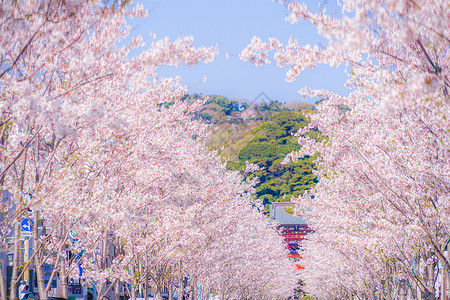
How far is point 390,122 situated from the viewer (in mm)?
9672

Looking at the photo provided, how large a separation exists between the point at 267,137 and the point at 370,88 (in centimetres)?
8686

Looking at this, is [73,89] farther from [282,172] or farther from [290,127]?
[290,127]

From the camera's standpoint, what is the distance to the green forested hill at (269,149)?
262 feet

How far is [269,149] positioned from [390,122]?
7746 cm

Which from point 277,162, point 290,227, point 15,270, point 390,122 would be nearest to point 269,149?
point 277,162

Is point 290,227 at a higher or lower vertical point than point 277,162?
lower

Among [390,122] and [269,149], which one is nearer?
[390,122]

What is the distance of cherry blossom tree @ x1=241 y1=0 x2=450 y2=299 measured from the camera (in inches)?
196

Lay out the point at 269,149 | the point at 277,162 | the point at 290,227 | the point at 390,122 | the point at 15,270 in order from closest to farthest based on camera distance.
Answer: the point at 15,270, the point at 390,122, the point at 290,227, the point at 277,162, the point at 269,149

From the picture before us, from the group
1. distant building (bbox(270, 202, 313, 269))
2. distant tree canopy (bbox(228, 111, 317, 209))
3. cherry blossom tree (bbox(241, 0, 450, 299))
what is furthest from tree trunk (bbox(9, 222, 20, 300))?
distant tree canopy (bbox(228, 111, 317, 209))

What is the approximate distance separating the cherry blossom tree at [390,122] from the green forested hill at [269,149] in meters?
46.8

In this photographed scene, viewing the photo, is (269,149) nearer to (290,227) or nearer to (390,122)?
(290,227)

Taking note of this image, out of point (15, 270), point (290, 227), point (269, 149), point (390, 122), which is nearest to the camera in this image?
point (15, 270)

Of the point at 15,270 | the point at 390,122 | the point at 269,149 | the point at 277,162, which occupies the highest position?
the point at 269,149
